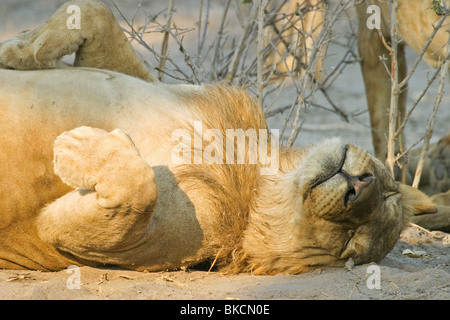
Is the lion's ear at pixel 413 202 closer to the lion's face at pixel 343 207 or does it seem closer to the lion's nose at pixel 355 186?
the lion's face at pixel 343 207

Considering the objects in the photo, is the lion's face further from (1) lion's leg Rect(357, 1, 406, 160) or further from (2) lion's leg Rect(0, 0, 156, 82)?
(1) lion's leg Rect(357, 1, 406, 160)

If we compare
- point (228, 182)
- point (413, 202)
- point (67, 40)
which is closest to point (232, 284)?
point (228, 182)

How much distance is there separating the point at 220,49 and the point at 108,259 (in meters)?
2.66

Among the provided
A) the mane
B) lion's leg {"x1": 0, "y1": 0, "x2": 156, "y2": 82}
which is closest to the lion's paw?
the mane

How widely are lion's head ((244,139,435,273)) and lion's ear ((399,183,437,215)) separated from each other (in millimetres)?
232

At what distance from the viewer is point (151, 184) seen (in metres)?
2.74

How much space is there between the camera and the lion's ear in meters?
3.49

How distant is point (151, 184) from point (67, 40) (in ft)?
3.14

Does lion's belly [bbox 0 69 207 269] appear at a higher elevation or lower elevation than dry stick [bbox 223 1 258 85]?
lower

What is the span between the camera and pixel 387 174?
3.29 meters

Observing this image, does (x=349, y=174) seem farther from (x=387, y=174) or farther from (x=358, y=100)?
(x=358, y=100)

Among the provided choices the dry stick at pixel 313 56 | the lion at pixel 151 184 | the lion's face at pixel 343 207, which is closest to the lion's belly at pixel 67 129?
the lion at pixel 151 184

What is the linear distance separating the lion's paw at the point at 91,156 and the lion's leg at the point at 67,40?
0.68 m

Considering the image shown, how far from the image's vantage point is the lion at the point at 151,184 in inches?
109
